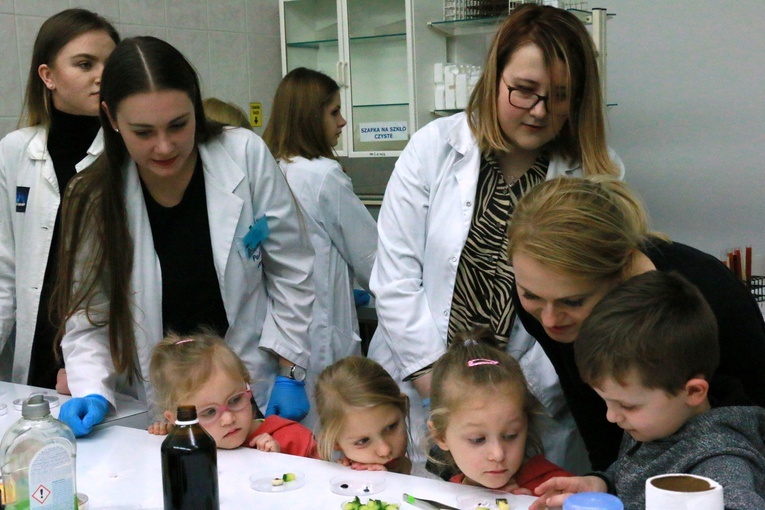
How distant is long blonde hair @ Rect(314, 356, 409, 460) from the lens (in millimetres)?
1772

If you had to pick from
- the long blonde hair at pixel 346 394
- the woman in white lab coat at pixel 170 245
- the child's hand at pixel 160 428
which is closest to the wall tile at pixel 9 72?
the woman in white lab coat at pixel 170 245

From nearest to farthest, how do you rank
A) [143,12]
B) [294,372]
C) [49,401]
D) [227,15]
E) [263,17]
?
[49,401], [294,372], [143,12], [227,15], [263,17]

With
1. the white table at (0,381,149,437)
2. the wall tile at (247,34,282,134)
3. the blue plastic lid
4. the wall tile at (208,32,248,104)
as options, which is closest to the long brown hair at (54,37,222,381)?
the white table at (0,381,149,437)

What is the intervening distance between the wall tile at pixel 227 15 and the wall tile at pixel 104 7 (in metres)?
0.50

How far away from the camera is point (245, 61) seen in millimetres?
4277

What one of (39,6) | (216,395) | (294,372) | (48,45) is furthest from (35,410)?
(39,6)

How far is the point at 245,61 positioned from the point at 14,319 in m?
2.26

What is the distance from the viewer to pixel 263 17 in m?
4.36

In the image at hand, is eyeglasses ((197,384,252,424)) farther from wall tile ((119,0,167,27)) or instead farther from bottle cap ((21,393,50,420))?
wall tile ((119,0,167,27))

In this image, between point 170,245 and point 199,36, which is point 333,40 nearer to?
point 199,36

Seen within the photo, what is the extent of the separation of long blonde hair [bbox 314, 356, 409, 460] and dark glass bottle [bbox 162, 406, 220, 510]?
0.52 m

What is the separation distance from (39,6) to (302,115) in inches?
48.2

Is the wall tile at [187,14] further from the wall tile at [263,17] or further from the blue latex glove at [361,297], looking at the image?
the blue latex glove at [361,297]

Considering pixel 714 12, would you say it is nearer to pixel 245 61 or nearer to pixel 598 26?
pixel 598 26
